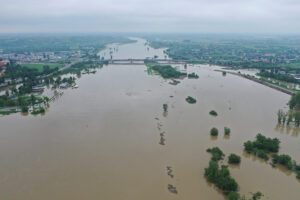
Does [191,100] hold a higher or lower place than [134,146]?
higher

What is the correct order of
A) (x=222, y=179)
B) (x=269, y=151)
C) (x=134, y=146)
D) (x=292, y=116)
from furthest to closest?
1. (x=292, y=116)
2. (x=134, y=146)
3. (x=269, y=151)
4. (x=222, y=179)

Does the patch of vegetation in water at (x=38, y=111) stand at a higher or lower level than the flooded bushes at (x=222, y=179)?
higher

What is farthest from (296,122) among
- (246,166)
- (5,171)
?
(5,171)

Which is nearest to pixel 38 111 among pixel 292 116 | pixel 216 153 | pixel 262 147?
pixel 216 153

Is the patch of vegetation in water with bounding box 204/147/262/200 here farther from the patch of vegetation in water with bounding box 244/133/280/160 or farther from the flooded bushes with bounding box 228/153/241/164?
the patch of vegetation in water with bounding box 244/133/280/160

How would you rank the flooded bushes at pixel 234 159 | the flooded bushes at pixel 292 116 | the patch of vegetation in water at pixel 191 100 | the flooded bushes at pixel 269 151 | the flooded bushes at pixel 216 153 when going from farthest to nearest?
the patch of vegetation in water at pixel 191 100
the flooded bushes at pixel 292 116
the flooded bushes at pixel 216 153
the flooded bushes at pixel 234 159
the flooded bushes at pixel 269 151

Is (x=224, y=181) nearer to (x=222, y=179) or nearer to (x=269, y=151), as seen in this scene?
(x=222, y=179)

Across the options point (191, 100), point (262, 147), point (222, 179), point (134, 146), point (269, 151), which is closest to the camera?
point (222, 179)

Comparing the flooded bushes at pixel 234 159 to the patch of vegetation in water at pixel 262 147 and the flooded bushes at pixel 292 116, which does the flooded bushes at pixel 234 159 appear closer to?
the patch of vegetation in water at pixel 262 147

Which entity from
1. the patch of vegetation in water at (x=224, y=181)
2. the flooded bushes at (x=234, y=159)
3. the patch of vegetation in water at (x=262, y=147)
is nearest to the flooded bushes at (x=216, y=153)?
the flooded bushes at (x=234, y=159)

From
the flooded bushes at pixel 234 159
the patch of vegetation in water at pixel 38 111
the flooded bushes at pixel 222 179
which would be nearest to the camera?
the flooded bushes at pixel 222 179
